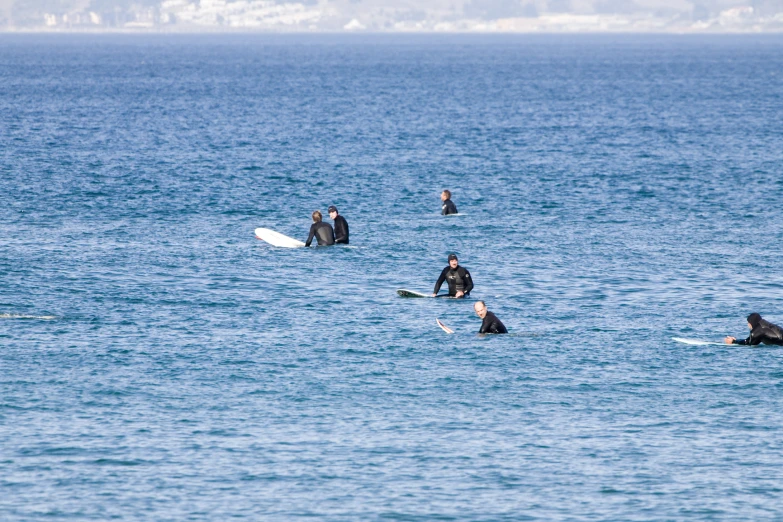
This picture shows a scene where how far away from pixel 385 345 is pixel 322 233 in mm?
13898

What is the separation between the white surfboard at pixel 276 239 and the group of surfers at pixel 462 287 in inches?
41.1

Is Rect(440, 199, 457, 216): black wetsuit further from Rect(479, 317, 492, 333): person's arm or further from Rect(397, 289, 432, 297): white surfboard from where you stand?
Rect(479, 317, 492, 333): person's arm

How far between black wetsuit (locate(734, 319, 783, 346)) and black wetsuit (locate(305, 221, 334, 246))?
18647 mm

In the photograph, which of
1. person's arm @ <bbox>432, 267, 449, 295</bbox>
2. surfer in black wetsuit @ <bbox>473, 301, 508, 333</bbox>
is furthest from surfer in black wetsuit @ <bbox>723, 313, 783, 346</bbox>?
person's arm @ <bbox>432, 267, 449, 295</bbox>

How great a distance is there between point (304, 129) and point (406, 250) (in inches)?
2266

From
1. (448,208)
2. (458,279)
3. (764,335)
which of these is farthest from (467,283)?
(448,208)

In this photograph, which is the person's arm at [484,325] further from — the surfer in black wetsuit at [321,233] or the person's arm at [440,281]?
the surfer in black wetsuit at [321,233]

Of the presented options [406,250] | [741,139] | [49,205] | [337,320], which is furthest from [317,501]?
[741,139]

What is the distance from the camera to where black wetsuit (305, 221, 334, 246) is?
154 feet

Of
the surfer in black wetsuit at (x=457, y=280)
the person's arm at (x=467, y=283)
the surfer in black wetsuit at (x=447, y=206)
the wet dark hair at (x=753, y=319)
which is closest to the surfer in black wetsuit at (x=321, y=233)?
the surfer in black wetsuit at (x=447, y=206)

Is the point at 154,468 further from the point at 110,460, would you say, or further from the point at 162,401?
the point at 162,401

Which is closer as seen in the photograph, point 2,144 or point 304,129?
point 2,144

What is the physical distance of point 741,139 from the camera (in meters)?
94.9

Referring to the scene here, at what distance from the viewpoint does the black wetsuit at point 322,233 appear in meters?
47.0
